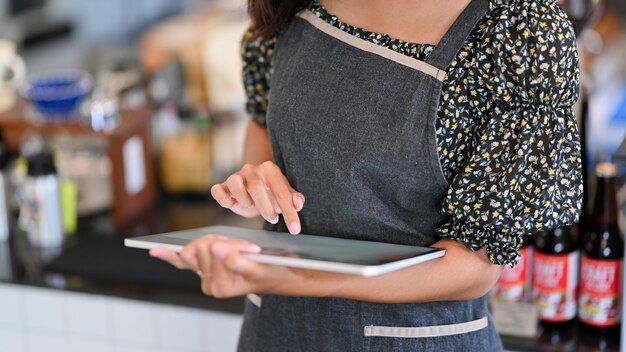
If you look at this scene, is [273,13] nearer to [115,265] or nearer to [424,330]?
[424,330]

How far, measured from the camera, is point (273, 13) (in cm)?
133

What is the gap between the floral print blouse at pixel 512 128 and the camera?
3.44 feet

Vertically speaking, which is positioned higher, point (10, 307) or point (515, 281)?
point (515, 281)

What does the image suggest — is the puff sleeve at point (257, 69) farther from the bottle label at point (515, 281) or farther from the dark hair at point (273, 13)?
the bottle label at point (515, 281)

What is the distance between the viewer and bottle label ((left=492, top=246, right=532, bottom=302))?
1646 millimetres

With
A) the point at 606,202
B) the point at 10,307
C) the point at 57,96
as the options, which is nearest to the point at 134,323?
the point at 10,307

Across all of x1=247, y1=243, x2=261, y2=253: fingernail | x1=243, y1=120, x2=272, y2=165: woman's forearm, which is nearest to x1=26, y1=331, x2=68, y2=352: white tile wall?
x1=243, y1=120, x2=272, y2=165: woman's forearm

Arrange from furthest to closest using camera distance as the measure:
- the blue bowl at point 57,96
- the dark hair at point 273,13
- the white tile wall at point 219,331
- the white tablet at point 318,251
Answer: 1. the blue bowl at point 57,96
2. the white tile wall at point 219,331
3. the dark hair at point 273,13
4. the white tablet at point 318,251

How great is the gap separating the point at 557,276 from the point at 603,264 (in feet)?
0.27

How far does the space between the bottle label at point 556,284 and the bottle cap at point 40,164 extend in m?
1.08

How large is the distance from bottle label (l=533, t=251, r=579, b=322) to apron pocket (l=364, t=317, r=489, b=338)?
45 centimetres

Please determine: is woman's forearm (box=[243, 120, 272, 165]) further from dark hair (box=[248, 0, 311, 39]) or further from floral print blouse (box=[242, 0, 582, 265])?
floral print blouse (box=[242, 0, 582, 265])

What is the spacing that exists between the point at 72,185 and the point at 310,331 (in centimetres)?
108

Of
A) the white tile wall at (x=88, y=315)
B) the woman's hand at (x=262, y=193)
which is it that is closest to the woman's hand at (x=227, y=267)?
the woman's hand at (x=262, y=193)
